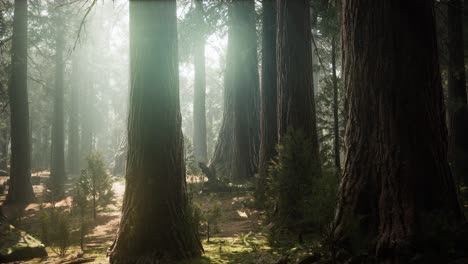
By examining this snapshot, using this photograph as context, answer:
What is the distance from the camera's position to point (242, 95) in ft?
46.5

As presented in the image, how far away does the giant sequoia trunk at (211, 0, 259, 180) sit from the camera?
13602mm

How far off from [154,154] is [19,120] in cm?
1117

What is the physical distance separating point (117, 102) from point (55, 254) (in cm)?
4702

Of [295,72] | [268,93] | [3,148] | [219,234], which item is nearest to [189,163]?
[268,93]

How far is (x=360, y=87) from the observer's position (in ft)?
13.8

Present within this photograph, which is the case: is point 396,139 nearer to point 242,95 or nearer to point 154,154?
point 154,154

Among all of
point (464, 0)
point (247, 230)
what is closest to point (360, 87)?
point (247, 230)

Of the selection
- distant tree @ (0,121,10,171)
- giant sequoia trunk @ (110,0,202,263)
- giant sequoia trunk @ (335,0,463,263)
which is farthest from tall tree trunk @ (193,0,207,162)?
giant sequoia trunk @ (335,0,463,263)

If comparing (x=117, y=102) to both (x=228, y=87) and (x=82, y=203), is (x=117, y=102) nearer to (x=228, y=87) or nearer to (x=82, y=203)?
(x=228, y=87)

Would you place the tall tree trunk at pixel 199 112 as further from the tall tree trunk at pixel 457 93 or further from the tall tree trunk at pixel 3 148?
the tall tree trunk at pixel 457 93

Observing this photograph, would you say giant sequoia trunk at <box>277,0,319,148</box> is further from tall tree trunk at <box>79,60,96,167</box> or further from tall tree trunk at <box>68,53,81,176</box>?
tall tree trunk at <box>79,60,96,167</box>

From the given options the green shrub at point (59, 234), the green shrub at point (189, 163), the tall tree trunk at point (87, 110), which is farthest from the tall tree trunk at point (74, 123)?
the green shrub at point (59, 234)

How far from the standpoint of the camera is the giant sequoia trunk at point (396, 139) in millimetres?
3719

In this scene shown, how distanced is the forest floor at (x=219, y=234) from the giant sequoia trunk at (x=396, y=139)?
1.20m
